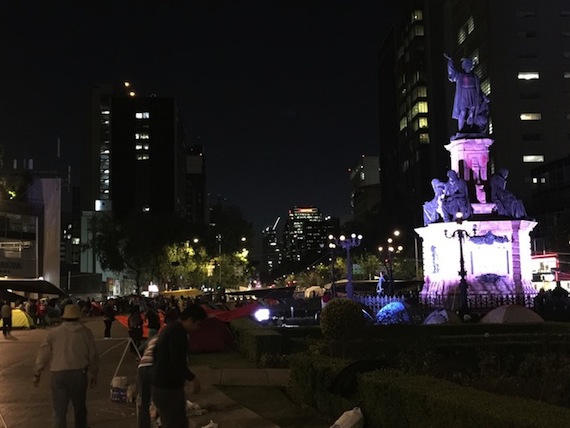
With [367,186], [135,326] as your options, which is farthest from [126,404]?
[367,186]

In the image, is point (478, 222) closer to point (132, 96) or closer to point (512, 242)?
point (512, 242)

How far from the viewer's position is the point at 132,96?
132 meters

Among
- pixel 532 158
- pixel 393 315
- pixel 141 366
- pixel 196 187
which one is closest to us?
pixel 141 366

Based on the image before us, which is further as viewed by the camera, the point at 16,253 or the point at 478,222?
the point at 16,253

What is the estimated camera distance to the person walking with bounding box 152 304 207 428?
23.8 feet

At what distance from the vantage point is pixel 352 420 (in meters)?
9.14

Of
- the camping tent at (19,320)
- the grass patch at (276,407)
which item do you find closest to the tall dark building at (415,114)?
the camping tent at (19,320)

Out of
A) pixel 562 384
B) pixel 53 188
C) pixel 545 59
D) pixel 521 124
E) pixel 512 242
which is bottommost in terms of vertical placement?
pixel 562 384

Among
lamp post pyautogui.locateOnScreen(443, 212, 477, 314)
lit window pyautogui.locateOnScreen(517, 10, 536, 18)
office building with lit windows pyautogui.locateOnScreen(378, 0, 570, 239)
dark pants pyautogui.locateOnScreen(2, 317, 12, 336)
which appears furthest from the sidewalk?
lit window pyautogui.locateOnScreen(517, 10, 536, 18)

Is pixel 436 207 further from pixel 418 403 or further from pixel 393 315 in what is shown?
pixel 418 403

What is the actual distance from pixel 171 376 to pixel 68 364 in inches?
70.6

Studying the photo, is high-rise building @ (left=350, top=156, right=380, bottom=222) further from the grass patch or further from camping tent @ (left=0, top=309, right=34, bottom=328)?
the grass patch

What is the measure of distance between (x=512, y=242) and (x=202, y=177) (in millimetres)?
163014

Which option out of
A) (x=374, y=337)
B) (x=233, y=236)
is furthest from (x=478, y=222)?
(x=233, y=236)
